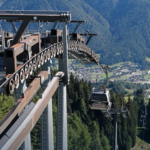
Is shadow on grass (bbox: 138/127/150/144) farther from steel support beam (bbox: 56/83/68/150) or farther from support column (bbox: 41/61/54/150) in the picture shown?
support column (bbox: 41/61/54/150)

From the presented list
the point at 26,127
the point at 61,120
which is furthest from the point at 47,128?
the point at 26,127

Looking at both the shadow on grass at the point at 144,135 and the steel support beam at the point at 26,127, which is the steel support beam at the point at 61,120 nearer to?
the steel support beam at the point at 26,127

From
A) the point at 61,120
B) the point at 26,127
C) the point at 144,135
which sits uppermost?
the point at 26,127

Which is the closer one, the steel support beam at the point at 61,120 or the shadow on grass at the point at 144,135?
the steel support beam at the point at 61,120

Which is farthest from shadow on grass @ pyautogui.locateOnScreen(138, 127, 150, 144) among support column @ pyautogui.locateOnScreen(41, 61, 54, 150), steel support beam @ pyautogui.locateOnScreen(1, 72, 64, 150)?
steel support beam @ pyautogui.locateOnScreen(1, 72, 64, 150)

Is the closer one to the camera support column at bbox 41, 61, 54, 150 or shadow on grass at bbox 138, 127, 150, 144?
support column at bbox 41, 61, 54, 150

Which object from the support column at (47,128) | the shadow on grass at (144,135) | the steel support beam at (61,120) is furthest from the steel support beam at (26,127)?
the shadow on grass at (144,135)

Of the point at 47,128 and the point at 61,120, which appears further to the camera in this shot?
the point at 61,120

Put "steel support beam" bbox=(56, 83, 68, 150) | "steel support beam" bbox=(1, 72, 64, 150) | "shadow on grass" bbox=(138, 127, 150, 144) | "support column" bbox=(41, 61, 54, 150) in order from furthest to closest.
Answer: "shadow on grass" bbox=(138, 127, 150, 144) < "steel support beam" bbox=(56, 83, 68, 150) < "support column" bbox=(41, 61, 54, 150) < "steel support beam" bbox=(1, 72, 64, 150)

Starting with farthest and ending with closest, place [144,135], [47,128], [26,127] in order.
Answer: [144,135] < [47,128] < [26,127]

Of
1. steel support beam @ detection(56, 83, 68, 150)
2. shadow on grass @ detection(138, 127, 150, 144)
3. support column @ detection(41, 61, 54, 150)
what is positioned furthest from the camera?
shadow on grass @ detection(138, 127, 150, 144)

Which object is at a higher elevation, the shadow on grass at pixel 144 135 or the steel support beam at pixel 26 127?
the steel support beam at pixel 26 127

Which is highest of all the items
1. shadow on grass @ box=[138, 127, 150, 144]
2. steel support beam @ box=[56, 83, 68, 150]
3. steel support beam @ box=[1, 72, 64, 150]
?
steel support beam @ box=[1, 72, 64, 150]

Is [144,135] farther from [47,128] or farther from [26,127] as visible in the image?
[26,127]
